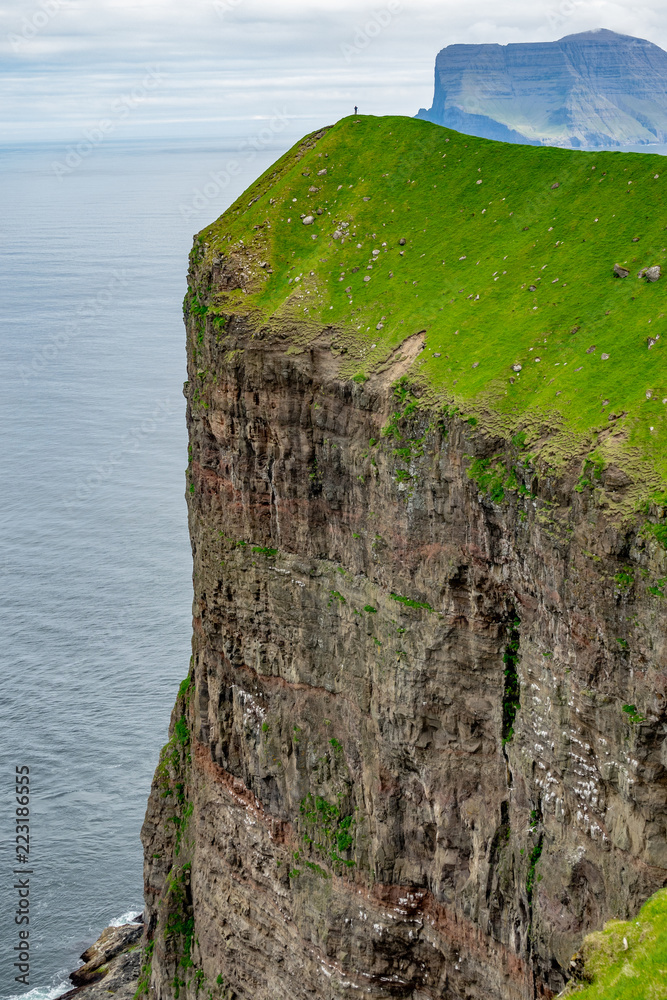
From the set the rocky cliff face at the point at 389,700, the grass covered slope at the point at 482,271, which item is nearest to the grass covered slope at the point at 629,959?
the rocky cliff face at the point at 389,700

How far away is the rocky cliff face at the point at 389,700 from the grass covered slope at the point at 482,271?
1224 mm

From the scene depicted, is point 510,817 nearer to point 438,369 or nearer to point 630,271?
point 438,369

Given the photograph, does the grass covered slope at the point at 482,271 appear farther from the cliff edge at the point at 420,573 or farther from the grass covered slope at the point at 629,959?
the grass covered slope at the point at 629,959

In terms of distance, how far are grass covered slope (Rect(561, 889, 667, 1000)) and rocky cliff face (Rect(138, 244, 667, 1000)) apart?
5.98m

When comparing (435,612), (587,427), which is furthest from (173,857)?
(587,427)

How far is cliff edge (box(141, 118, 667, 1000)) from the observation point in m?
37.0

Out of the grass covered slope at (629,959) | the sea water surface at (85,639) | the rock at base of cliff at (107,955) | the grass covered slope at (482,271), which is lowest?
the rock at base of cliff at (107,955)

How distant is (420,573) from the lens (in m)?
43.2

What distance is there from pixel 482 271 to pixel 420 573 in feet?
46.5

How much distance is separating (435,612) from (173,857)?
27.3 meters

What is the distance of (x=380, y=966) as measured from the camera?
4756cm

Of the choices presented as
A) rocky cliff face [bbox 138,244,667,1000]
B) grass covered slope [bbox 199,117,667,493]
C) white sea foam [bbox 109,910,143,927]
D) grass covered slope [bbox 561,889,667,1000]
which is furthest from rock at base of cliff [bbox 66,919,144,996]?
grass covered slope [bbox 561,889,667,1000]

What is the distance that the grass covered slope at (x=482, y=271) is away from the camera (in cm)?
3869

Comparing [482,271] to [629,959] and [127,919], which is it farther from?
[127,919]
